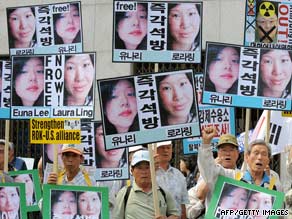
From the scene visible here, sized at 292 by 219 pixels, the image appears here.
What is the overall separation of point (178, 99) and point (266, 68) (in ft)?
3.51

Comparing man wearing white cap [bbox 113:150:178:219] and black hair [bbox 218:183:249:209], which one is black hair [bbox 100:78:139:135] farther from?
black hair [bbox 218:183:249:209]

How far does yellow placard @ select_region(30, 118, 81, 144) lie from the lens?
934cm

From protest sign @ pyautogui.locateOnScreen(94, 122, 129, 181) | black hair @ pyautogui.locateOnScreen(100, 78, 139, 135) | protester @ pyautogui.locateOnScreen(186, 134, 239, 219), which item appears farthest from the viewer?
protest sign @ pyautogui.locateOnScreen(94, 122, 129, 181)

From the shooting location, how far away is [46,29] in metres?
11.2

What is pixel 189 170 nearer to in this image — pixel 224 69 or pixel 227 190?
pixel 224 69

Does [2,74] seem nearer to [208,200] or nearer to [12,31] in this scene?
[12,31]

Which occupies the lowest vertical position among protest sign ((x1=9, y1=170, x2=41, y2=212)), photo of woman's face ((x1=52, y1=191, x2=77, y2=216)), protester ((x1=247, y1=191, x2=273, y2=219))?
protest sign ((x1=9, y1=170, x2=41, y2=212))

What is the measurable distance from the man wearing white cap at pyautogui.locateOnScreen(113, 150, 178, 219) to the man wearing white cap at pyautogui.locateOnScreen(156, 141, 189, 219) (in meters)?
0.52

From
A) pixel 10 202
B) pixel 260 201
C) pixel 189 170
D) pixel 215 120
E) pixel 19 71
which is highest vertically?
pixel 19 71

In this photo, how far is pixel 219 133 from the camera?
37.3ft

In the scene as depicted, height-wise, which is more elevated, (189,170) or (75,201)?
(75,201)

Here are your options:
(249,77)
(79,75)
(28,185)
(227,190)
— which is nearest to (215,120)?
(79,75)

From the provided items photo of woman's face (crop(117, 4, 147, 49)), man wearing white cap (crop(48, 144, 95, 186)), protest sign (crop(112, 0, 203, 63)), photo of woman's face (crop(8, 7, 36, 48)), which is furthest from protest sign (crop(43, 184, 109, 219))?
photo of woman's face (crop(8, 7, 36, 48))

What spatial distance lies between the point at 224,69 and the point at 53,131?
1.80m
